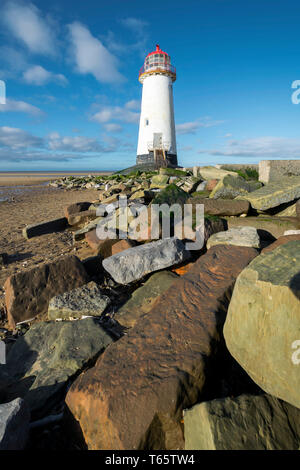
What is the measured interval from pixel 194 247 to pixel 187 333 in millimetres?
1955

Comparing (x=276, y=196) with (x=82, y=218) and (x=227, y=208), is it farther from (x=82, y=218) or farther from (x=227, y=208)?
(x=82, y=218)

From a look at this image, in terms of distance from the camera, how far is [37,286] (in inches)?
116

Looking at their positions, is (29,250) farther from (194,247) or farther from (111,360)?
(111,360)

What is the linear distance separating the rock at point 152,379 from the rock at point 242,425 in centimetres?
13

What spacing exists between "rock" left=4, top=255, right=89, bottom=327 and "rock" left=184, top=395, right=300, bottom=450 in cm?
209

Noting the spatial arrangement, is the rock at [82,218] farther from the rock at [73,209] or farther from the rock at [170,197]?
the rock at [170,197]

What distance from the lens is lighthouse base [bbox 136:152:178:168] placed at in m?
22.3

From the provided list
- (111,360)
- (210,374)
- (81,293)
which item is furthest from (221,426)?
(81,293)

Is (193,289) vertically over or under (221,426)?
over

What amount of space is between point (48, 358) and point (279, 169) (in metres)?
7.14

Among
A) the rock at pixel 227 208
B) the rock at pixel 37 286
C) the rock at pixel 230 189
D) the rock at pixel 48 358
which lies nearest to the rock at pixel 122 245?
the rock at pixel 37 286

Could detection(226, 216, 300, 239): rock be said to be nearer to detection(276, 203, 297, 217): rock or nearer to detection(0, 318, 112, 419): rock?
detection(276, 203, 297, 217): rock

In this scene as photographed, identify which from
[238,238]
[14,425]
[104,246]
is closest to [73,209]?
[104,246]

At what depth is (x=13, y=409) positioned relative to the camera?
1.46 meters
